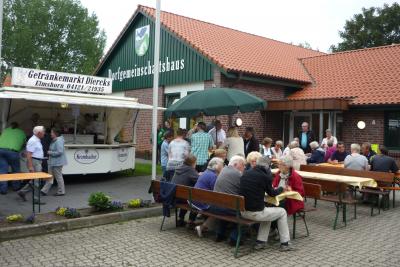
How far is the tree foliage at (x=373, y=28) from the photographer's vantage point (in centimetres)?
3331

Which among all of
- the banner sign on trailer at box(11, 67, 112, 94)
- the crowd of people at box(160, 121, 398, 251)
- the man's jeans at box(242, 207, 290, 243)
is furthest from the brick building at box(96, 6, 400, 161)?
the man's jeans at box(242, 207, 290, 243)

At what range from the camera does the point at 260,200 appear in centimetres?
594

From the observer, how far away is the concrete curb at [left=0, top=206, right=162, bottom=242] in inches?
249

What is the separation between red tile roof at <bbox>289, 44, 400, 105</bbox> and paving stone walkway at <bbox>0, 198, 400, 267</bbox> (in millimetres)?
9753

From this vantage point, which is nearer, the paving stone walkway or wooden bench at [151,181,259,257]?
the paving stone walkway

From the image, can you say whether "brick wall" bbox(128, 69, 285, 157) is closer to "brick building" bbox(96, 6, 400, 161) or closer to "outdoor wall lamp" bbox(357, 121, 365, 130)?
"brick building" bbox(96, 6, 400, 161)

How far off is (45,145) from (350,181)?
685 cm

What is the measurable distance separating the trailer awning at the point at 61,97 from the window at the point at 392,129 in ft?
31.0

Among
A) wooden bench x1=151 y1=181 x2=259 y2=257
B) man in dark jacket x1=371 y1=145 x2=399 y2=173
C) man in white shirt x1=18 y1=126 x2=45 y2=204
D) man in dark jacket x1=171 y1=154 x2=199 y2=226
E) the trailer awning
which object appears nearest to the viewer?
wooden bench x1=151 y1=181 x2=259 y2=257

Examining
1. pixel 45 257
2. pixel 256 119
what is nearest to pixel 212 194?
pixel 45 257

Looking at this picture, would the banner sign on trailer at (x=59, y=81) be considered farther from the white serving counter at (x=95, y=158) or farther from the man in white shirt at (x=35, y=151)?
the man in white shirt at (x=35, y=151)

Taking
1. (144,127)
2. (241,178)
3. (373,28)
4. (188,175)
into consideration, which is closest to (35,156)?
(188,175)

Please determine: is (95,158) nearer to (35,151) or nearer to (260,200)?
(35,151)

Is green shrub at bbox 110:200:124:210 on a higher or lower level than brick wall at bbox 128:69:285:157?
lower
